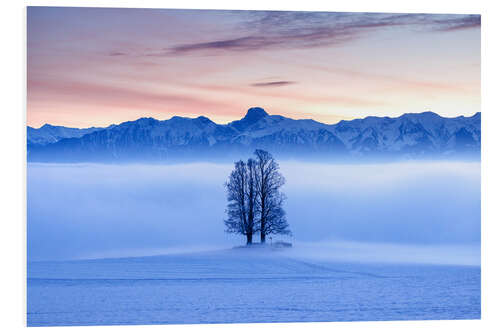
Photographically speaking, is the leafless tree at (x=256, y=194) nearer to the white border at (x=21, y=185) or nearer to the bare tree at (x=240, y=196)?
the bare tree at (x=240, y=196)

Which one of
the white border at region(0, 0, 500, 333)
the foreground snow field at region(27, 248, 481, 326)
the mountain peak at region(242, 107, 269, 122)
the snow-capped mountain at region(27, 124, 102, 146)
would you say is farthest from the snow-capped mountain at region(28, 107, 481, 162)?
the foreground snow field at region(27, 248, 481, 326)

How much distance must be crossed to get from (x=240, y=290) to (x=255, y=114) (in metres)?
2.22

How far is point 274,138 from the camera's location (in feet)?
39.3

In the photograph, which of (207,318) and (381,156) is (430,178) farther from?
(207,318)

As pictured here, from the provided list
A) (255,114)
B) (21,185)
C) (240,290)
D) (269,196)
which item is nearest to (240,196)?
(269,196)

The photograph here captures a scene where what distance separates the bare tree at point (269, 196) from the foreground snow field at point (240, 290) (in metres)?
0.31

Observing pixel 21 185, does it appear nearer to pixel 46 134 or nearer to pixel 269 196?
pixel 46 134

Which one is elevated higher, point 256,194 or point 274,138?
point 274,138

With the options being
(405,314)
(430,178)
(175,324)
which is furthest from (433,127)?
Answer: (175,324)

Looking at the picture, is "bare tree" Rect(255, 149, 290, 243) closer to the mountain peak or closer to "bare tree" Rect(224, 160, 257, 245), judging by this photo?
"bare tree" Rect(224, 160, 257, 245)

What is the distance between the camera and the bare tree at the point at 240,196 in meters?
12.1

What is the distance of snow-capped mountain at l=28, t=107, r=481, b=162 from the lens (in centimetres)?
1186

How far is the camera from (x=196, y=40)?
38.8 ft

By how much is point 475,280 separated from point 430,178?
1.44m
